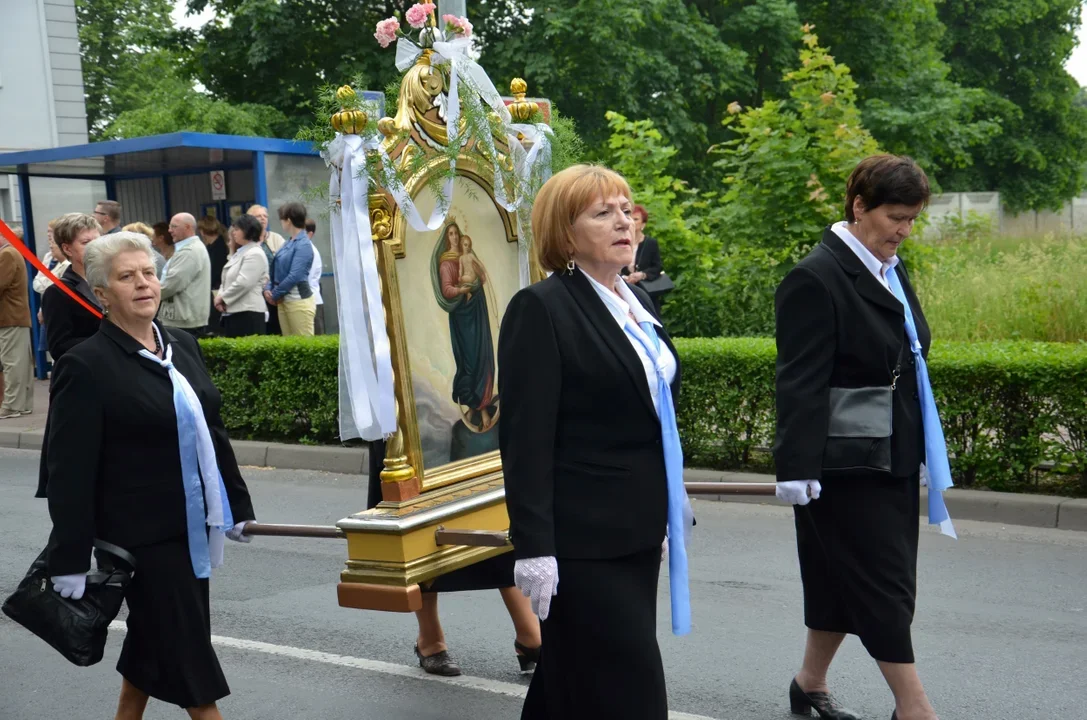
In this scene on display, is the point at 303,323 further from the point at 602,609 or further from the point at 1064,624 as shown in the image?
the point at 602,609

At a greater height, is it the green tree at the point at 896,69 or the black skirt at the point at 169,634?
the green tree at the point at 896,69

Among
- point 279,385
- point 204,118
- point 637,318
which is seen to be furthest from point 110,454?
point 204,118

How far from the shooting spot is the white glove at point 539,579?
3.05 m

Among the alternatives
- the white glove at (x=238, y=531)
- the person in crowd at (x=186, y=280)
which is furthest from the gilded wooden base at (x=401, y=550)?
the person in crowd at (x=186, y=280)

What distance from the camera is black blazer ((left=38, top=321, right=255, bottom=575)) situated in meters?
3.68

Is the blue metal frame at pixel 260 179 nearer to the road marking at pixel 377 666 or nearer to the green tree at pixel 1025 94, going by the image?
the road marking at pixel 377 666

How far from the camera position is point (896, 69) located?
28.5m

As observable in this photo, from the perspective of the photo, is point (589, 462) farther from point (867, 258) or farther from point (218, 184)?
point (218, 184)

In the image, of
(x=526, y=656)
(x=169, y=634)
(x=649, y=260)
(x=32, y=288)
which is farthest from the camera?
(x=32, y=288)

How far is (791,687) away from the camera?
14.9 ft

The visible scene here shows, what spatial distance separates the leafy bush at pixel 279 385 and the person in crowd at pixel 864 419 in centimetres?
711

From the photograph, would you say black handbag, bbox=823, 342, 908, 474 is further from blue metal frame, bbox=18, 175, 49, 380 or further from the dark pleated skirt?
blue metal frame, bbox=18, 175, 49, 380

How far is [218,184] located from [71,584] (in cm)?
1458

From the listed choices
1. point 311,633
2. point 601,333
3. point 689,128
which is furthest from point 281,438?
point 689,128
